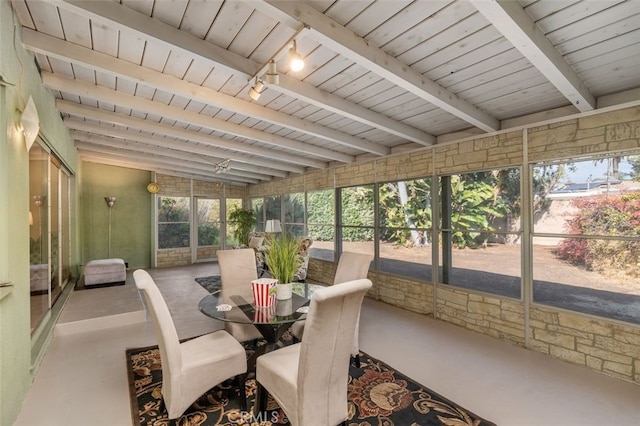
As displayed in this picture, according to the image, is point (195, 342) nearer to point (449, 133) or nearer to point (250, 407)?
point (250, 407)

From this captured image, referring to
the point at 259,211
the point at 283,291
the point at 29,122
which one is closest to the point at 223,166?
the point at 259,211

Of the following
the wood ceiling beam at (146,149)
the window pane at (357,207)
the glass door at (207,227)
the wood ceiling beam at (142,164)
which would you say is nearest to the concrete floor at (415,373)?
the window pane at (357,207)

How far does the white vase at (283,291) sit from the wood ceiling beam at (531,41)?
241cm

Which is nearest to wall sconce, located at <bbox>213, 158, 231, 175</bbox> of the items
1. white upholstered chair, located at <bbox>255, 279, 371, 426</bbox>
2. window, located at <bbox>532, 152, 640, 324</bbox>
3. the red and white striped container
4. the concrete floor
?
the concrete floor

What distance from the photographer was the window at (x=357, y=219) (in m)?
5.30

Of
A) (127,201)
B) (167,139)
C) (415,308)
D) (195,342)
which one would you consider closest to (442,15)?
(195,342)

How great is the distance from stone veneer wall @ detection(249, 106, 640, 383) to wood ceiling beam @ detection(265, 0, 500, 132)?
75cm

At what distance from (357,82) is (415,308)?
3.22 meters

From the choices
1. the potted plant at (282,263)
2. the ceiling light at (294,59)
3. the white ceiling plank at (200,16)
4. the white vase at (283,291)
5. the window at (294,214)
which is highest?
the white ceiling plank at (200,16)

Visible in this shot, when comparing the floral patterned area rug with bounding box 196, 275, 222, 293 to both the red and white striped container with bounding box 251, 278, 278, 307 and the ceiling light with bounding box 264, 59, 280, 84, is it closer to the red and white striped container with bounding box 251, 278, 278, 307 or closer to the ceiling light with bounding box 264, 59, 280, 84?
the red and white striped container with bounding box 251, 278, 278, 307

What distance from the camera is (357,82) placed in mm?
2820

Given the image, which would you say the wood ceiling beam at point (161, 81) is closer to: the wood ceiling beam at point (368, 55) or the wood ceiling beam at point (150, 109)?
the wood ceiling beam at point (150, 109)

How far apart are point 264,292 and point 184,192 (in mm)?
7426

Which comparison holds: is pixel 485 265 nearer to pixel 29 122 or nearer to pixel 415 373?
pixel 415 373
